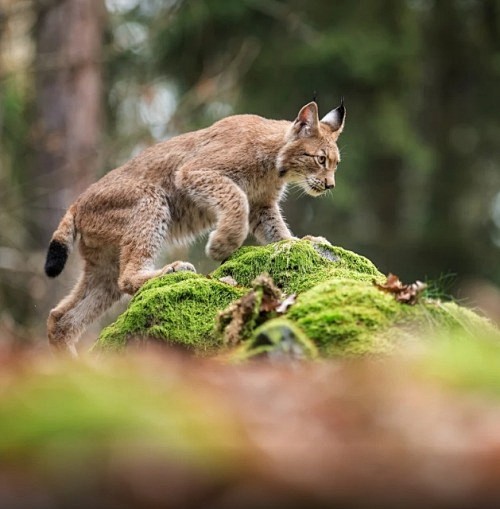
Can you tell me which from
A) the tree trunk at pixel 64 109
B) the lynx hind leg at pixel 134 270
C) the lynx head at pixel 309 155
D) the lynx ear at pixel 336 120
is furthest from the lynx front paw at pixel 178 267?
the tree trunk at pixel 64 109

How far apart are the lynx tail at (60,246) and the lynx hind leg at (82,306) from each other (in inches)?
10.5

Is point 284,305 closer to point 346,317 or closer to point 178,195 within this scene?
point 346,317

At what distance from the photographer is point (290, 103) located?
1669cm

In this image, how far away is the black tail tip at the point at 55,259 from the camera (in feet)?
21.1

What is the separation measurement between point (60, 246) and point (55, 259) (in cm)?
14

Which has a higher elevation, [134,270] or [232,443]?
[134,270]

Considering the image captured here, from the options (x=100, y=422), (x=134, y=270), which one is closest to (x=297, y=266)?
(x=134, y=270)

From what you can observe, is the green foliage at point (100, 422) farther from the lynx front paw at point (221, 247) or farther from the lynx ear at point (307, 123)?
the lynx ear at point (307, 123)

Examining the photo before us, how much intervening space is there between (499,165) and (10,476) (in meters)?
18.8

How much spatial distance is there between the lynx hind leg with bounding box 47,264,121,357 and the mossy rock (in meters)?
1.38

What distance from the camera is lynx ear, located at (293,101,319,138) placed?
6676 mm

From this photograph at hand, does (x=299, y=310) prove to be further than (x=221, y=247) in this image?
No

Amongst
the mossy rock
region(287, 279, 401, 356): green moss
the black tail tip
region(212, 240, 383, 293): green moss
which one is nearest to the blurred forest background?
the black tail tip

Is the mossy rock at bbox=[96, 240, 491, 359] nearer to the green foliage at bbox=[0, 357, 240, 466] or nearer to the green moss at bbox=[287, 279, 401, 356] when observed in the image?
the green moss at bbox=[287, 279, 401, 356]
